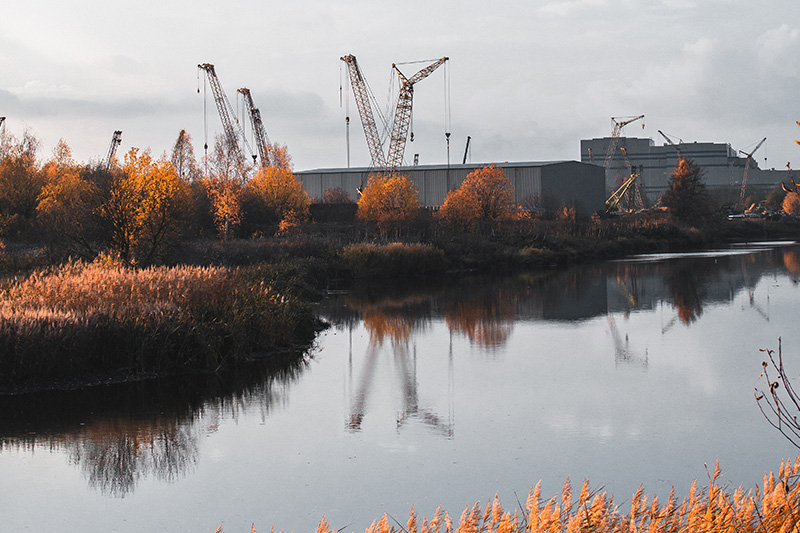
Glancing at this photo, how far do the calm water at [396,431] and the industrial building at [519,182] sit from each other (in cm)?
5323

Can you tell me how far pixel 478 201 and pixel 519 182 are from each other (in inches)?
967

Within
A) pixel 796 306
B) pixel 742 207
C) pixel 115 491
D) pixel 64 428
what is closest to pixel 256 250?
pixel 796 306

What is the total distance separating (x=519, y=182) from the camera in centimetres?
7112

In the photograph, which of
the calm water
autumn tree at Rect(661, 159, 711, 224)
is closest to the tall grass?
the calm water

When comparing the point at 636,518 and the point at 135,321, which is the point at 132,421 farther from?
the point at 636,518

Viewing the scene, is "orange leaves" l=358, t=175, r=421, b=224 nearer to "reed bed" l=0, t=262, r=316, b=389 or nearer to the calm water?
the calm water

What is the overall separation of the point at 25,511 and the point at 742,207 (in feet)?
391

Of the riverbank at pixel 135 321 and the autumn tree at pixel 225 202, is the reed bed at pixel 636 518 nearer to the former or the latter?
the riverbank at pixel 135 321

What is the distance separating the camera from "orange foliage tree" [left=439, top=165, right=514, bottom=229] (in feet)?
151

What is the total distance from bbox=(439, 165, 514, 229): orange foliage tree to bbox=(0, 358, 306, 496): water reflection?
3334 cm

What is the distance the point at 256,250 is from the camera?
29.7 meters

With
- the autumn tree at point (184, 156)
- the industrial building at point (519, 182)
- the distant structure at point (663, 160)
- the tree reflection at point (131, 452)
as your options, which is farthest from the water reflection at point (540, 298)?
the distant structure at point (663, 160)

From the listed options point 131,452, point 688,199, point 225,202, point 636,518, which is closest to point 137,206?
point 131,452

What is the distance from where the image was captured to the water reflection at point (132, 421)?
8594 mm
